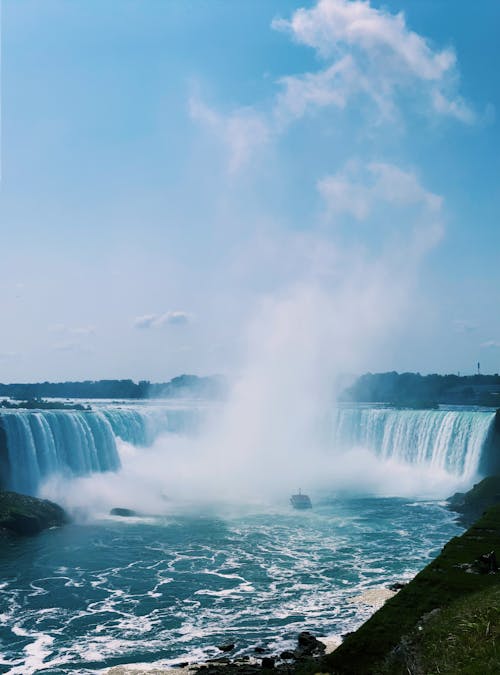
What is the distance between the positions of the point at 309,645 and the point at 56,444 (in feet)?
111

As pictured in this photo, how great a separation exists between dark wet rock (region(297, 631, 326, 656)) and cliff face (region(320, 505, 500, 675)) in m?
1.66

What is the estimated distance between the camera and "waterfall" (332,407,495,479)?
52.8 m

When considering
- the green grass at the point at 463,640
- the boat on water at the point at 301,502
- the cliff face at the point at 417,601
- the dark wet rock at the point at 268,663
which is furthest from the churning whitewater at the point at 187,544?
the green grass at the point at 463,640

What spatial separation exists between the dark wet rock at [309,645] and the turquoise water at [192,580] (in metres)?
0.49

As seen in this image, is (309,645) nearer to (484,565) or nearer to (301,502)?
(484,565)

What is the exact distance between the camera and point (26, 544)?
3400cm

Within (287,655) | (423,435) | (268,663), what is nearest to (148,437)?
(423,435)

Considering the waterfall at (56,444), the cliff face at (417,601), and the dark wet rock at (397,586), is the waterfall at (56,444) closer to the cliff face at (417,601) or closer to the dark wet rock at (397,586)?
the dark wet rock at (397,586)

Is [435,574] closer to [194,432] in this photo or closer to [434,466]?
[434,466]

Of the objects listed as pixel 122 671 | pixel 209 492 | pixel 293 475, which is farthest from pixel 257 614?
pixel 293 475

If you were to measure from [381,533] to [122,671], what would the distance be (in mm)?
20786

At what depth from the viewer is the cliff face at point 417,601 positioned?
16456 millimetres

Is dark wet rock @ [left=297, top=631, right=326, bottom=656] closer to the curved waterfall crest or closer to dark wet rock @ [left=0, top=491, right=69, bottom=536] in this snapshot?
dark wet rock @ [left=0, top=491, right=69, bottom=536]

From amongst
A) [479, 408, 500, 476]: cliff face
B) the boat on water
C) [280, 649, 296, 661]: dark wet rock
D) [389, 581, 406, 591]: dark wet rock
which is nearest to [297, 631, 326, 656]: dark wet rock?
[280, 649, 296, 661]: dark wet rock
